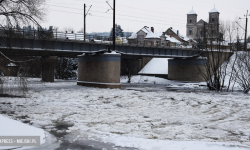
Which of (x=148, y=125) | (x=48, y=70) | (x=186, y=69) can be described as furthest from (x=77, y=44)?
(x=148, y=125)

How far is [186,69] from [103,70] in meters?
25.4

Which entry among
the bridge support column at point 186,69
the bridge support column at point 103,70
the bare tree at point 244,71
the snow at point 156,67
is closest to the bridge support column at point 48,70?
the bridge support column at point 103,70

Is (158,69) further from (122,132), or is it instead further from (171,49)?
(122,132)

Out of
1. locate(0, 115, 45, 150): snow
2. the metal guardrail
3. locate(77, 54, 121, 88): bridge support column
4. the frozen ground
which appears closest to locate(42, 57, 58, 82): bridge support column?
the metal guardrail

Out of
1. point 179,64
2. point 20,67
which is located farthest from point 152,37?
point 20,67

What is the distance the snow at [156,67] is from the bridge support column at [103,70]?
3138 centimetres

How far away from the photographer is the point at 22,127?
10.7 metres

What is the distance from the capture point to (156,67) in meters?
74.2

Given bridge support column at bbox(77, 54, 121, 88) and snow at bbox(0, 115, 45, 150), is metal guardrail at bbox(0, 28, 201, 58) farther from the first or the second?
snow at bbox(0, 115, 45, 150)

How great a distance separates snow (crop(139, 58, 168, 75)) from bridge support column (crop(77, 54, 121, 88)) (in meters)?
31.4

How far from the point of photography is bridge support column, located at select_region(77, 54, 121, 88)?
39.1 m

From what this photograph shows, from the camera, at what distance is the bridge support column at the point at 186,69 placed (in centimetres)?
5791

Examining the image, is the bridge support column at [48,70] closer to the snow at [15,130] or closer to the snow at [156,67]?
the snow at [156,67]

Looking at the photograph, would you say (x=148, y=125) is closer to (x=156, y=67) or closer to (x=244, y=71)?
(x=244, y=71)
